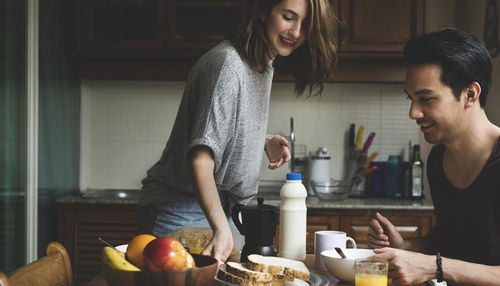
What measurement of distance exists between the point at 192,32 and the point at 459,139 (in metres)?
2.03

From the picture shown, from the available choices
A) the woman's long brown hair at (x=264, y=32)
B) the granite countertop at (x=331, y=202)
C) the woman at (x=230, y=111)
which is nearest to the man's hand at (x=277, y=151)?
the woman at (x=230, y=111)

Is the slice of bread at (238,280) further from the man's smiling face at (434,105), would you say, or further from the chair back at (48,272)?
the man's smiling face at (434,105)

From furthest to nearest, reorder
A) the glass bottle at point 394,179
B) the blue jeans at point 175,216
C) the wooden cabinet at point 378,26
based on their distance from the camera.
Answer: the glass bottle at point 394,179
the wooden cabinet at point 378,26
the blue jeans at point 175,216

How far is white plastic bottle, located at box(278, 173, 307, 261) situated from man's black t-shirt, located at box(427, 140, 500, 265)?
0.45 m

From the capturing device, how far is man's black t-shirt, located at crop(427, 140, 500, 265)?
5.50 ft

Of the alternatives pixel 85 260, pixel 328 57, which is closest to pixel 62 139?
pixel 85 260

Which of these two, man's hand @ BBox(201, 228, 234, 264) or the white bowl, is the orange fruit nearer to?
man's hand @ BBox(201, 228, 234, 264)

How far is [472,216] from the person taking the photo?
1.73 m

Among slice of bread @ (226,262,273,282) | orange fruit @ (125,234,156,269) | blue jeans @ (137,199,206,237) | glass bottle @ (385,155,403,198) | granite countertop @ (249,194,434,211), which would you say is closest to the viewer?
orange fruit @ (125,234,156,269)

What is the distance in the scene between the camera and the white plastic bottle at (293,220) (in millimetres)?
1657

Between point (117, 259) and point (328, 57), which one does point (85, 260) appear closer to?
point (328, 57)

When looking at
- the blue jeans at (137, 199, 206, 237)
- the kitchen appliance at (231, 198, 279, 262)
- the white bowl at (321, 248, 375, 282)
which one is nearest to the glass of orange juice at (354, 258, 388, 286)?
the white bowl at (321, 248, 375, 282)

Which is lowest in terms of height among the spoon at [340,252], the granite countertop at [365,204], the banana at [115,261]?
the granite countertop at [365,204]

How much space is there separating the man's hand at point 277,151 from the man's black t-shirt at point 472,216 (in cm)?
49
